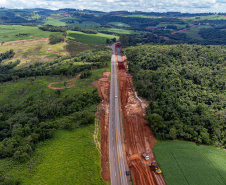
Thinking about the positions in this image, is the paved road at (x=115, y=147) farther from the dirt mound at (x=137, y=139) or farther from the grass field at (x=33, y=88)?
the grass field at (x=33, y=88)

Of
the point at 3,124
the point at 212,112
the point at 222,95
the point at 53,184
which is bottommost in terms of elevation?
the point at 53,184

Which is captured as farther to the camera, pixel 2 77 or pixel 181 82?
pixel 2 77

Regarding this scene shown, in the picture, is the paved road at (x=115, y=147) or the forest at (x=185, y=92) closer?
the paved road at (x=115, y=147)

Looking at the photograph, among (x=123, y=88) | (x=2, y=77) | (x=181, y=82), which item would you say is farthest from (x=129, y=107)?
(x=2, y=77)

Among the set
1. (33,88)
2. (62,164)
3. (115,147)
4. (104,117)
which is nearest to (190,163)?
(115,147)

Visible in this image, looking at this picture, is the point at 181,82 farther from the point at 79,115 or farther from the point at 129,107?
the point at 79,115

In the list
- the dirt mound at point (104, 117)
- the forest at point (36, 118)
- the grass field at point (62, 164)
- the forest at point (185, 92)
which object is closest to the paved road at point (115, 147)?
the dirt mound at point (104, 117)

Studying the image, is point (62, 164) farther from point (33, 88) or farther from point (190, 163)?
point (33, 88)

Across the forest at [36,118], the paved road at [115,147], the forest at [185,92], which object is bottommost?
the paved road at [115,147]
